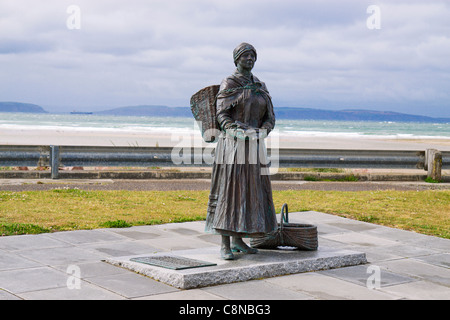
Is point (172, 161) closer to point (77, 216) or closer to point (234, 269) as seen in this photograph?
point (77, 216)

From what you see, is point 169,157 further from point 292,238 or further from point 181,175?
point 292,238

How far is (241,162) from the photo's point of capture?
20.3 ft

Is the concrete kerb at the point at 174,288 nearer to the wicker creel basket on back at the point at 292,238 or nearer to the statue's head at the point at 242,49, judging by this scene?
the wicker creel basket on back at the point at 292,238

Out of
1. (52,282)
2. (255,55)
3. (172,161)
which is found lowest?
(52,282)

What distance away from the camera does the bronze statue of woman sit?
20.2ft

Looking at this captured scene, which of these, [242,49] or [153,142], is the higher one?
[242,49]

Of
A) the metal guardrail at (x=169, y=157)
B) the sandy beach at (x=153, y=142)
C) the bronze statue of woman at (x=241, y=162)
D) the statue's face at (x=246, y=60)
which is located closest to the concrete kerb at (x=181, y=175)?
the metal guardrail at (x=169, y=157)

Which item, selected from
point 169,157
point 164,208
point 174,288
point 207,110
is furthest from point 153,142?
point 174,288

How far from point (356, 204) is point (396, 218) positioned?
1.34 metres

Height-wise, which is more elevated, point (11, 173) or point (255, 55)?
point (255, 55)

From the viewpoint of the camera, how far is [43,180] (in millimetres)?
14047

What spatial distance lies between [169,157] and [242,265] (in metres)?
9.51

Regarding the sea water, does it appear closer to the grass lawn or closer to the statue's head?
the grass lawn

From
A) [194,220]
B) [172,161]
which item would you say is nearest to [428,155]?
[172,161]
